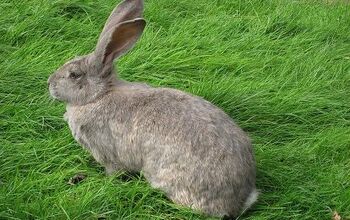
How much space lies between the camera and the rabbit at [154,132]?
416 cm

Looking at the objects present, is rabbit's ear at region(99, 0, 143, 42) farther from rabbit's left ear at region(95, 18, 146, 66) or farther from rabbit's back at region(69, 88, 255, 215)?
rabbit's back at region(69, 88, 255, 215)

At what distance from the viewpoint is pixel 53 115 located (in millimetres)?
5180

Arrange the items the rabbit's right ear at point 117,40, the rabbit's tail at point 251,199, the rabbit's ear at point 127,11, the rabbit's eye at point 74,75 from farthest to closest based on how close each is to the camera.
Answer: the rabbit's ear at point 127,11 < the rabbit's eye at point 74,75 < the rabbit's right ear at point 117,40 < the rabbit's tail at point 251,199

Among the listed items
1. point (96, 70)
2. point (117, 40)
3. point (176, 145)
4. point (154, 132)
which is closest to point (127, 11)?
point (117, 40)

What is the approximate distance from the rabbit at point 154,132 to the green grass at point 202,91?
0.46 feet

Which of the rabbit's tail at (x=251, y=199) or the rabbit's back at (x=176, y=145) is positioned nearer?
the rabbit's back at (x=176, y=145)

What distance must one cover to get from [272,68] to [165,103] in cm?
208

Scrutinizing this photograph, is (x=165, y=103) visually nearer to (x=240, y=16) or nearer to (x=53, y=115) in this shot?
(x=53, y=115)

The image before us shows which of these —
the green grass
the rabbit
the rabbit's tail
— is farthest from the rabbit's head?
the rabbit's tail

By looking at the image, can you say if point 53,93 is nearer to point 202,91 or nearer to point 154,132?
point 154,132

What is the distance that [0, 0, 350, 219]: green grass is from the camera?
4.36 meters

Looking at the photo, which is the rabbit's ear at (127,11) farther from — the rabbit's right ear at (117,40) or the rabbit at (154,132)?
the rabbit's right ear at (117,40)

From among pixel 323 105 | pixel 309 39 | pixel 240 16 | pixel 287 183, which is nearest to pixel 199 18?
pixel 240 16

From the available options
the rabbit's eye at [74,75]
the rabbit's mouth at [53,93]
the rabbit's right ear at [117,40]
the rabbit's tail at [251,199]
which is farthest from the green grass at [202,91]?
the rabbit's right ear at [117,40]
